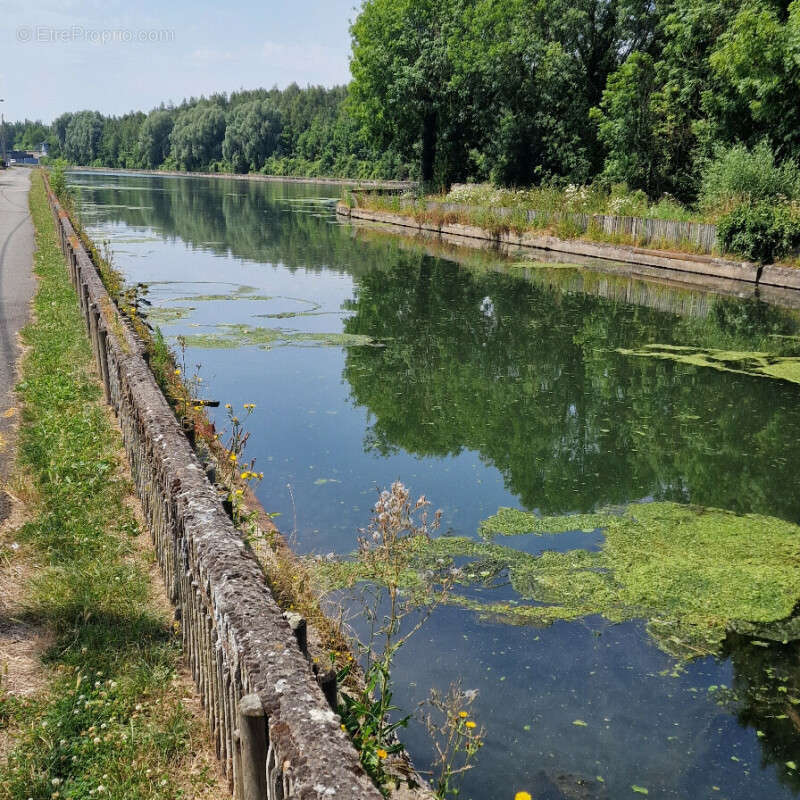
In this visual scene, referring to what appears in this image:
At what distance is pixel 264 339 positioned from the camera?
503 inches

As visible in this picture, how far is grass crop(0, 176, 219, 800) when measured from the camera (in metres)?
2.98

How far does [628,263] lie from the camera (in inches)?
941

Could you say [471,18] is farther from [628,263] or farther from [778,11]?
[628,263]

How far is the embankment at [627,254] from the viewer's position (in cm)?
1989

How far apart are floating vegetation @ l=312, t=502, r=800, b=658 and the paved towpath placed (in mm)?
3232

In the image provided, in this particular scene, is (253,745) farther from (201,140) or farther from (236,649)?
(201,140)

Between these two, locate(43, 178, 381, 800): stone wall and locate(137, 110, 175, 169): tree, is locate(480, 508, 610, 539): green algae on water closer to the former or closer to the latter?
locate(43, 178, 381, 800): stone wall

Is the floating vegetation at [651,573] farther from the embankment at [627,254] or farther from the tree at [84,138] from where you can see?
the tree at [84,138]

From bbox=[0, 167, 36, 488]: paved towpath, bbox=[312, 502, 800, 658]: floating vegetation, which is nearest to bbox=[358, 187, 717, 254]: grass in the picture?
bbox=[0, 167, 36, 488]: paved towpath

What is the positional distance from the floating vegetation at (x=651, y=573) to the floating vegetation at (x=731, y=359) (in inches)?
215

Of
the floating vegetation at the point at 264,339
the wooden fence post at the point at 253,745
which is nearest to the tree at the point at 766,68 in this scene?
the floating vegetation at the point at 264,339

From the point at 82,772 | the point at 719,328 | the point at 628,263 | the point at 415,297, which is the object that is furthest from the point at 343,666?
the point at 628,263

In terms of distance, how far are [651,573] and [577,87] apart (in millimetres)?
36077

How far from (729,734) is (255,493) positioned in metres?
4.07
